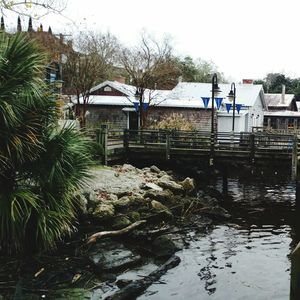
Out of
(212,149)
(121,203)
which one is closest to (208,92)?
(212,149)

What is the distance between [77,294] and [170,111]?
23.0 meters

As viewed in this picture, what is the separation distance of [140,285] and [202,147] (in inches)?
498

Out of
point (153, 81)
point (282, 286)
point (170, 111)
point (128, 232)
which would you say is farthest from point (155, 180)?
point (153, 81)

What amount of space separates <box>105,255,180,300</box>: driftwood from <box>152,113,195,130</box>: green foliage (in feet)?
57.8

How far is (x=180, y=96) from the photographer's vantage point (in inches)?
1372

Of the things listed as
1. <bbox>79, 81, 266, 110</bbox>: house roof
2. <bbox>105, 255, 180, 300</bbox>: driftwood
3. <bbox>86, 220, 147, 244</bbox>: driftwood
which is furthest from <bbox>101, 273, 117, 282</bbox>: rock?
<bbox>79, 81, 266, 110</bbox>: house roof

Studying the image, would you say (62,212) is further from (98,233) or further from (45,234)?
(98,233)

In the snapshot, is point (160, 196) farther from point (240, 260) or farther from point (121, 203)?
point (240, 260)

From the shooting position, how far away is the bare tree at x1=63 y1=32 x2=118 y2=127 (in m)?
30.3

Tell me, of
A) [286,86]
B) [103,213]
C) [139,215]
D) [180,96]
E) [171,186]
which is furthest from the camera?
[286,86]

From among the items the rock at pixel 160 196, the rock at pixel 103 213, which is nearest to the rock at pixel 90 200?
the rock at pixel 103 213

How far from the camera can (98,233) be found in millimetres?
10547

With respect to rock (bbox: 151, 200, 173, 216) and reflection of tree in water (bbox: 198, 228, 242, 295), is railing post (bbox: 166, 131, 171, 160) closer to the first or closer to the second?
rock (bbox: 151, 200, 173, 216)

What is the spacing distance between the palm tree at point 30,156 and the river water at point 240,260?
93.1 inches
